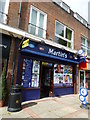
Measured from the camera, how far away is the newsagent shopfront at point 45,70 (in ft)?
20.6

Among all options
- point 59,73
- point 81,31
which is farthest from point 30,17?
point 81,31

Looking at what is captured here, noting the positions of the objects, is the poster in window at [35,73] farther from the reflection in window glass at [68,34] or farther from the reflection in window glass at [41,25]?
the reflection in window glass at [68,34]

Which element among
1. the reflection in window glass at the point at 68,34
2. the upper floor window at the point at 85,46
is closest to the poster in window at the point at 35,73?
the reflection in window glass at the point at 68,34

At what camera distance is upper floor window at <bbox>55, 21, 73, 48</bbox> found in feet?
29.0

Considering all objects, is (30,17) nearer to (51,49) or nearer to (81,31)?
(51,49)

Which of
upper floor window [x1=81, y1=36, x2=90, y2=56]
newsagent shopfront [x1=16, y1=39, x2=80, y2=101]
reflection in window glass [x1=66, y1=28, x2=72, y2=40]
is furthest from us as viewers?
upper floor window [x1=81, y1=36, x2=90, y2=56]

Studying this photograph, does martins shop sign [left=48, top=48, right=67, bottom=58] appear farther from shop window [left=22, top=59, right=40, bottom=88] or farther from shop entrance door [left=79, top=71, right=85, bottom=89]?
shop entrance door [left=79, top=71, right=85, bottom=89]

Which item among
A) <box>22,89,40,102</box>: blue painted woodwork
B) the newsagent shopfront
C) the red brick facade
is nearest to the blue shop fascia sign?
the newsagent shopfront

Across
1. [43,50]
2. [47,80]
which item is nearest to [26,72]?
[43,50]

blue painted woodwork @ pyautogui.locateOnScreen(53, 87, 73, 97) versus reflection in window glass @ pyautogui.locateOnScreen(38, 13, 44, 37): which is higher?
reflection in window glass @ pyautogui.locateOnScreen(38, 13, 44, 37)

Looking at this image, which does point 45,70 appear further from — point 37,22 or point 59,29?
point 37,22

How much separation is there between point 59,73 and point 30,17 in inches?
192

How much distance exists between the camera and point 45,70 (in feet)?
29.4

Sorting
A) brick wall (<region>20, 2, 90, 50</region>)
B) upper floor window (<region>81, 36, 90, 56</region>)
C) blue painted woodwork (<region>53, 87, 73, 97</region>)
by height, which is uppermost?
brick wall (<region>20, 2, 90, 50</region>)
